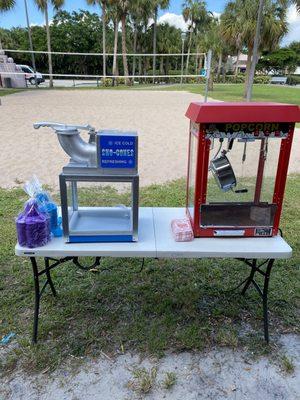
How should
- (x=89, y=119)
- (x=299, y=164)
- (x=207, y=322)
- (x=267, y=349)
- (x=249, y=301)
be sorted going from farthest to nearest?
1. (x=89, y=119)
2. (x=299, y=164)
3. (x=249, y=301)
4. (x=207, y=322)
5. (x=267, y=349)

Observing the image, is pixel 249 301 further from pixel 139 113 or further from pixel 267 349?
pixel 139 113

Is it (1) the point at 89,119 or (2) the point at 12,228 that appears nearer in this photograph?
(2) the point at 12,228

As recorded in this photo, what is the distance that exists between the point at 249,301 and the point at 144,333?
87cm

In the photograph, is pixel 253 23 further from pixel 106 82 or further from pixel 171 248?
pixel 171 248

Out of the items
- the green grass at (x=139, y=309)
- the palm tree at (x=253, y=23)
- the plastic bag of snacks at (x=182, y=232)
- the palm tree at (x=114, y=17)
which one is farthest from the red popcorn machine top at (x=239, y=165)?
the palm tree at (x=114, y=17)

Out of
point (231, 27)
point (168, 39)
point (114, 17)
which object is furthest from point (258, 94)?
point (168, 39)

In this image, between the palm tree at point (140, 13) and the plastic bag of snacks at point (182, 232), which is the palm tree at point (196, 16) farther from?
the plastic bag of snacks at point (182, 232)

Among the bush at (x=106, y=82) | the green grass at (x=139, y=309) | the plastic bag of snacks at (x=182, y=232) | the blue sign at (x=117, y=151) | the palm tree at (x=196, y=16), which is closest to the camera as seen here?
the blue sign at (x=117, y=151)

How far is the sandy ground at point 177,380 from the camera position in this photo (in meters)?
1.94

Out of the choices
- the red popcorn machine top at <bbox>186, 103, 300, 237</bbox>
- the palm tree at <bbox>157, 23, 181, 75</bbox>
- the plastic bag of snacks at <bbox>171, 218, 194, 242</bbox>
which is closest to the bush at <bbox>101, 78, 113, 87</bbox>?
the palm tree at <bbox>157, 23, 181, 75</bbox>

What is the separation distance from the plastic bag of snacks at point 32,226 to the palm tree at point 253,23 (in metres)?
20.6

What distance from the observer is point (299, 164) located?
6.92 m

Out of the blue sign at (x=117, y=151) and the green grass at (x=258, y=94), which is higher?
the blue sign at (x=117, y=151)

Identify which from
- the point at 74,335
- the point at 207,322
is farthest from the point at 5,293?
the point at 207,322
